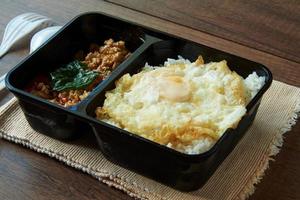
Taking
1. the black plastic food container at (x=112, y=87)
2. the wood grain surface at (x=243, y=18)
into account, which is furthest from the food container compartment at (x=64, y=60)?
the wood grain surface at (x=243, y=18)

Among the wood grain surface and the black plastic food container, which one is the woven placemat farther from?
the wood grain surface

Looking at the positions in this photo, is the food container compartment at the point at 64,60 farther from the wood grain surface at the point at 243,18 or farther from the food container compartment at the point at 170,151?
the wood grain surface at the point at 243,18

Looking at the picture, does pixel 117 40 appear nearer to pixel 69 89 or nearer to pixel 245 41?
pixel 69 89

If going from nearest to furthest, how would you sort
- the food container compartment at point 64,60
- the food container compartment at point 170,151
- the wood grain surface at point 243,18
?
the food container compartment at point 170,151 → the food container compartment at point 64,60 → the wood grain surface at point 243,18

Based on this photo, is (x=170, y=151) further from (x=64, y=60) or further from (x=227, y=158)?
(x=64, y=60)

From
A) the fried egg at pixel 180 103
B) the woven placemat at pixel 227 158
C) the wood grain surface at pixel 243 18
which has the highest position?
the fried egg at pixel 180 103

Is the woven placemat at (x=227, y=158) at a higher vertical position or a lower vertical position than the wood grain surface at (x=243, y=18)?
lower

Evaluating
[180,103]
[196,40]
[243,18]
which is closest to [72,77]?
[180,103]
